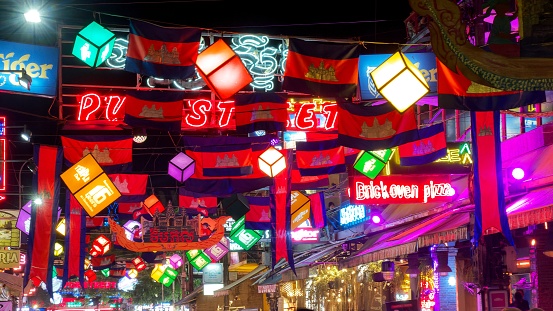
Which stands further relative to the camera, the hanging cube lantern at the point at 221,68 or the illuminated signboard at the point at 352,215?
the illuminated signboard at the point at 352,215

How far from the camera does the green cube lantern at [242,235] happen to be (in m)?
27.6

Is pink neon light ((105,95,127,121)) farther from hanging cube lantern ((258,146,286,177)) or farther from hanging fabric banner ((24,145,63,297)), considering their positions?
hanging cube lantern ((258,146,286,177))

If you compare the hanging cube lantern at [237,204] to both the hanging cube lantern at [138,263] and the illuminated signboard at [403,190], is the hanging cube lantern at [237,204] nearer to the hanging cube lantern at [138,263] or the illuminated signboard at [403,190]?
the illuminated signboard at [403,190]

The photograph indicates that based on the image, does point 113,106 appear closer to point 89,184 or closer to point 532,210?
point 89,184

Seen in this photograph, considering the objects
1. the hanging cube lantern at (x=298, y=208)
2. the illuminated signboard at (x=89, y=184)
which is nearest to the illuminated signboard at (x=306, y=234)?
the hanging cube lantern at (x=298, y=208)

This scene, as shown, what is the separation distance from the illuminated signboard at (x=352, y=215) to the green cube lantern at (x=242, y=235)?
11.3 feet

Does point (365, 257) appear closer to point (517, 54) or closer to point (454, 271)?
point (454, 271)

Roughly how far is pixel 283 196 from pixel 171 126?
3922 millimetres

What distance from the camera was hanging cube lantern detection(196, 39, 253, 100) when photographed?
44.0ft

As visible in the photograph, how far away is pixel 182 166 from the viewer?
1909 centimetres

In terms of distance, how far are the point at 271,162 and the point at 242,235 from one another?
10.7m

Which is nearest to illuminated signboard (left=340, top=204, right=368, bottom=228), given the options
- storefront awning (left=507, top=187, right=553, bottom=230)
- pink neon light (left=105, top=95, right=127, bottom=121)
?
pink neon light (left=105, top=95, right=127, bottom=121)

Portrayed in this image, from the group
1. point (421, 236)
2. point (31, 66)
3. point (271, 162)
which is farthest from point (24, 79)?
point (421, 236)

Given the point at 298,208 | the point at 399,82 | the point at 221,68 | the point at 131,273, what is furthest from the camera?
the point at 131,273
